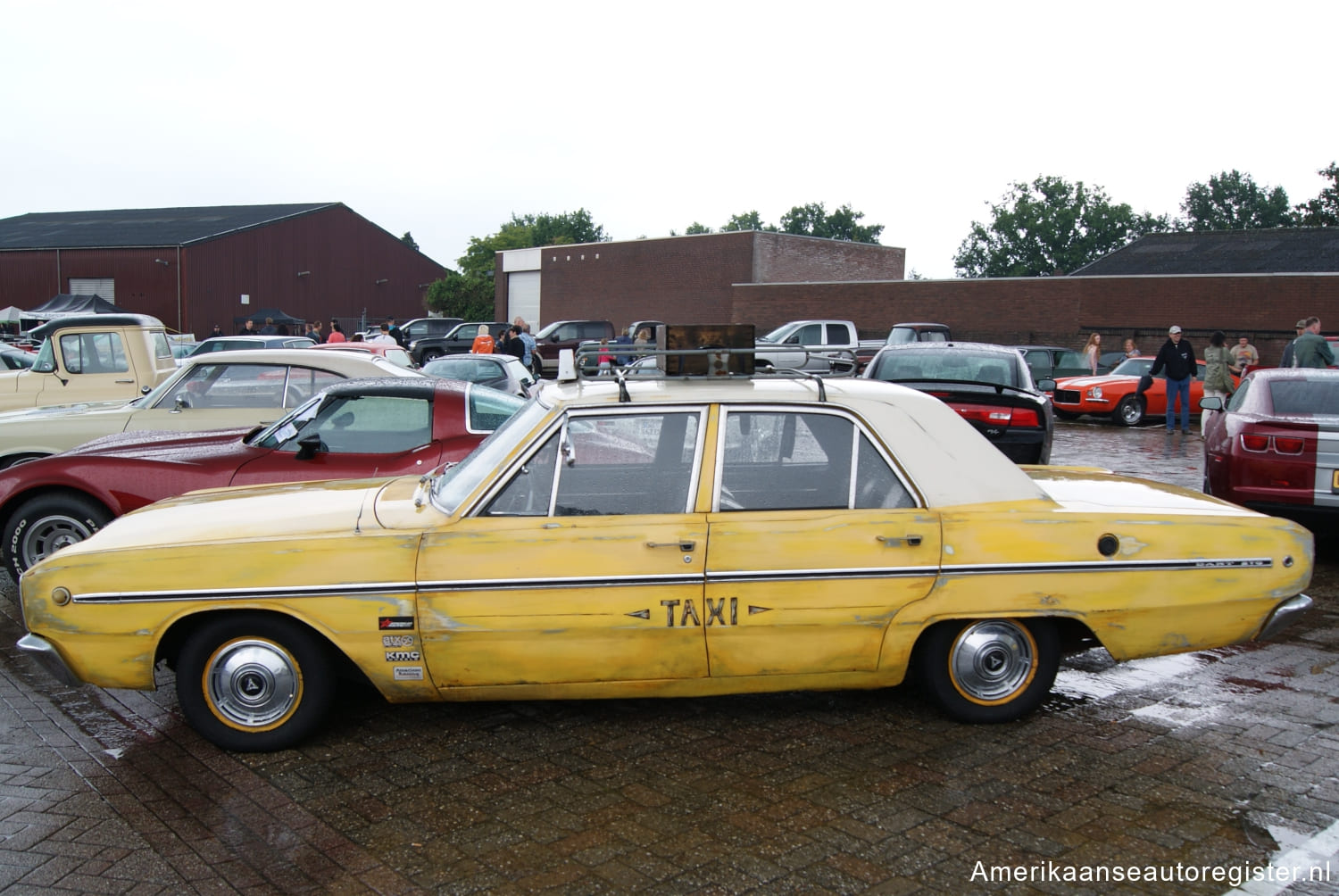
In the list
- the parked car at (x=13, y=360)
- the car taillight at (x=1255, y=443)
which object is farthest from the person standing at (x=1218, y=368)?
the parked car at (x=13, y=360)

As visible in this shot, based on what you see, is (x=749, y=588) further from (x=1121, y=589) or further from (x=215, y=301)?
(x=215, y=301)

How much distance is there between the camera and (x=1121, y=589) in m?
4.36

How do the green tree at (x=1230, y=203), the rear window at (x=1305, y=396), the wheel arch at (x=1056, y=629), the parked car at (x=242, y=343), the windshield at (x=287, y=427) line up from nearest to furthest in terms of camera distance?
the wheel arch at (x=1056, y=629), the windshield at (x=287, y=427), the rear window at (x=1305, y=396), the parked car at (x=242, y=343), the green tree at (x=1230, y=203)

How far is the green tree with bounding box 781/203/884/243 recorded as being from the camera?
102m

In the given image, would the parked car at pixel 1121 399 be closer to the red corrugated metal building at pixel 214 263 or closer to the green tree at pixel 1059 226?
the red corrugated metal building at pixel 214 263

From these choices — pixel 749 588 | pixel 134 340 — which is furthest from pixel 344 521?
pixel 134 340

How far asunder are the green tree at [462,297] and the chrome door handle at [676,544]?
180ft

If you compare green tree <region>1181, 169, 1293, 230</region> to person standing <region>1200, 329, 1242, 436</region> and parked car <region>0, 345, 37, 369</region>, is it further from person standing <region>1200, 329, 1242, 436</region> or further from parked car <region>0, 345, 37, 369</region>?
parked car <region>0, 345, 37, 369</region>

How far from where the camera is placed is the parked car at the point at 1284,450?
7492 millimetres

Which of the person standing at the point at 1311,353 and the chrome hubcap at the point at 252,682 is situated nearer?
the chrome hubcap at the point at 252,682

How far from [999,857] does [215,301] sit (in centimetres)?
5030

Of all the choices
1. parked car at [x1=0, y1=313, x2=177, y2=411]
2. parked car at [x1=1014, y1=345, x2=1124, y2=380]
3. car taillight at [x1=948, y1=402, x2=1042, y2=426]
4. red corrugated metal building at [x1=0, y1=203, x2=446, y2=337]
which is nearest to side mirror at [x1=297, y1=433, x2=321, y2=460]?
car taillight at [x1=948, y1=402, x2=1042, y2=426]

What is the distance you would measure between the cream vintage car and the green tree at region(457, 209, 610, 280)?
293 feet

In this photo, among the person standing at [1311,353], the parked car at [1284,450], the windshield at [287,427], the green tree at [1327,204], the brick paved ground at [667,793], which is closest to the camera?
the brick paved ground at [667,793]
